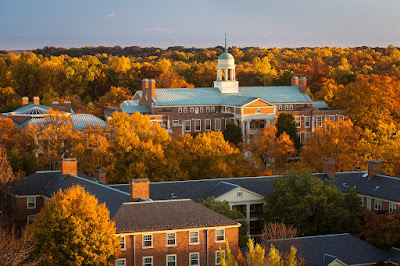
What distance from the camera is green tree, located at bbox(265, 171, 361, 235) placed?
61.6 m

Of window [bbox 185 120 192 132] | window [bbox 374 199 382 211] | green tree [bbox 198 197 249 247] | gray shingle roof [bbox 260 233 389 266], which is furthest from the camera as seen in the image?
window [bbox 185 120 192 132]

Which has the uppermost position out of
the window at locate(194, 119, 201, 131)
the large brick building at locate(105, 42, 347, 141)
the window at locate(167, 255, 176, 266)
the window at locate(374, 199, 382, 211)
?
the large brick building at locate(105, 42, 347, 141)

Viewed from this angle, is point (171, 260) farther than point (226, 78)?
No

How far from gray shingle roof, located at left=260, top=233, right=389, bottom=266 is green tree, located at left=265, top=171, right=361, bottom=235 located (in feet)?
13.9

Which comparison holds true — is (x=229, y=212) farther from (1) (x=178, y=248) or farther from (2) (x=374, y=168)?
(2) (x=374, y=168)

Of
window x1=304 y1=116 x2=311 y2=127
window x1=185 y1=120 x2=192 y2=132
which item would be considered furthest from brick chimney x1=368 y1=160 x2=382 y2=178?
window x1=304 y1=116 x2=311 y2=127

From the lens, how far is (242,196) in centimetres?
6506

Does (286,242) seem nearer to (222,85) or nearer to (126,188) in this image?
(126,188)

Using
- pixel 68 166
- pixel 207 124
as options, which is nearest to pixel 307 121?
pixel 207 124

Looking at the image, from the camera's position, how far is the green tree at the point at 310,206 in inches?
2426

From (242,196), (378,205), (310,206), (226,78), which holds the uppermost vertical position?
(226,78)

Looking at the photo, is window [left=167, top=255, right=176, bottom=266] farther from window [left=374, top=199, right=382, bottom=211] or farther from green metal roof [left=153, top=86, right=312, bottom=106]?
green metal roof [left=153, top=86, right=312, bottom=106]

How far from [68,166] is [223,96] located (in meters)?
60.1

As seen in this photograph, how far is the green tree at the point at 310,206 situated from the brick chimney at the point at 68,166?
15877mm
